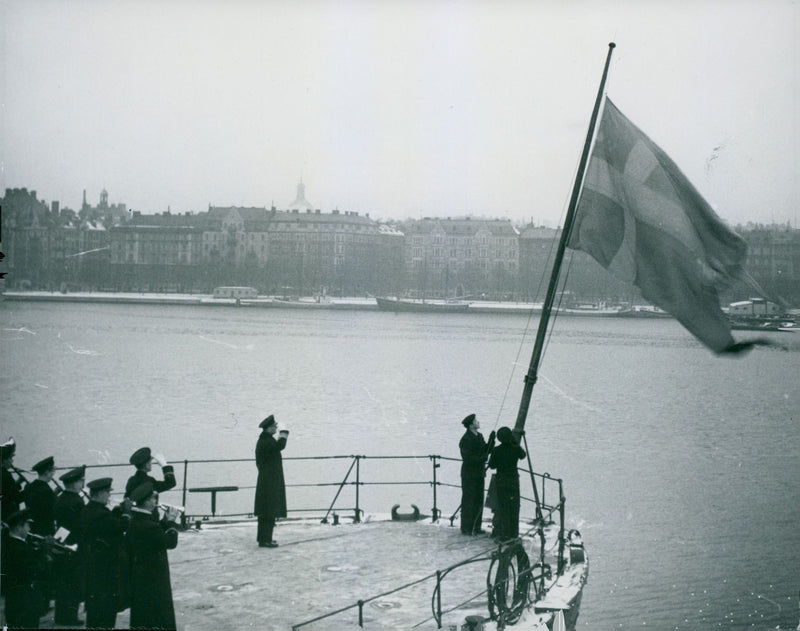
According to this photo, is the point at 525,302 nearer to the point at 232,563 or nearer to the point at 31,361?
the point at 31,361

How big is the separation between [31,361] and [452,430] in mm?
35670

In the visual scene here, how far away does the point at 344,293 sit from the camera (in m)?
117

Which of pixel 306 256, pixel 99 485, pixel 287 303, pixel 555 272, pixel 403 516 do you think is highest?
pixel 306 256

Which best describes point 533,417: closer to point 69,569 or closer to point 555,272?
point 555,272

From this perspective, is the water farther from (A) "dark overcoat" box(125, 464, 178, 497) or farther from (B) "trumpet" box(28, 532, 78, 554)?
(B) "trumpet" box(28, 532, 78, 554)

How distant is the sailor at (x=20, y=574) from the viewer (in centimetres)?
770

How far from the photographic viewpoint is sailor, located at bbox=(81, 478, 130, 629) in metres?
8.34

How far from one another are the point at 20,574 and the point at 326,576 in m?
3.90

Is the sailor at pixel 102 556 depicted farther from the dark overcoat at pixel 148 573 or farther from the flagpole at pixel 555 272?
the flagpole at pixel 555 272

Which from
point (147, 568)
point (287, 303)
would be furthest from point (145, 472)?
point (287, 303)

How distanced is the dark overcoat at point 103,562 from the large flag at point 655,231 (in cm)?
573

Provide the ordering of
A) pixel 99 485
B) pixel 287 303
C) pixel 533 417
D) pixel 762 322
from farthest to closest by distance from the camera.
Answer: pixel 287 303 < pixel 533 417 < pixel 762 322 < pixel 99 485

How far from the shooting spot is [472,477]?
12.8m

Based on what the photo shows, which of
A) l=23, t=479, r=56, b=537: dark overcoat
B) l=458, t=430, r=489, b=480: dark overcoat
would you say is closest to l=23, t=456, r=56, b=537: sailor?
l=23, t=479, r=56, b=537: dark overcoat
